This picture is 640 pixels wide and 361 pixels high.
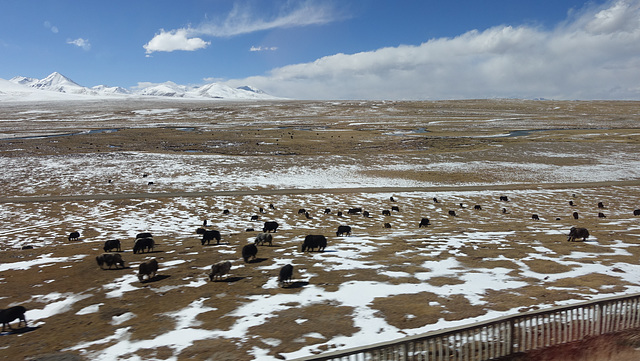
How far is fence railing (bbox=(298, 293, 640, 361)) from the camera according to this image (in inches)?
309

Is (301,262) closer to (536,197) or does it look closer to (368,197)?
(368,197)

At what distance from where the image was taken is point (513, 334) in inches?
340

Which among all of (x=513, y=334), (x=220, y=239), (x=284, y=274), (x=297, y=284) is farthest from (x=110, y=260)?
(x=513, y=334)

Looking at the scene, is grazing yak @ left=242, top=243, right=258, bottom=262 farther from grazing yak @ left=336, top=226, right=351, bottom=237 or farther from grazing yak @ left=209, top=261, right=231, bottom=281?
grazing yak @ left=336, top=226, right=351, bottom=237

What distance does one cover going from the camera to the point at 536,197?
114 ft

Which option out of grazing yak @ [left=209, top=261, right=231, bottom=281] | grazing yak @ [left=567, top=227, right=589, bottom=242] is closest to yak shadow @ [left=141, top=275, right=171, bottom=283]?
grazing yak @ [left=209, top=261, right=231, bottom=281]

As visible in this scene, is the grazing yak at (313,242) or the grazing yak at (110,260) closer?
the grazing yak at (110,260)

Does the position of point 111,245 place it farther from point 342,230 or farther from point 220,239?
A: point 342,230

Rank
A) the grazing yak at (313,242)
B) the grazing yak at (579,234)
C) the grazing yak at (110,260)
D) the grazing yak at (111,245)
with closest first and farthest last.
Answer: the grazing yak at (110,260) < the grazing yak at (313,242) < the grazing yak at (111,245) < the grazing yak at (579,234)

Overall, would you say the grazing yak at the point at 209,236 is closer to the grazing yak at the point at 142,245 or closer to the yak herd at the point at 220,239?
the yak herd at the point at 220,239

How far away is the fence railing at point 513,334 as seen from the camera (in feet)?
25.8

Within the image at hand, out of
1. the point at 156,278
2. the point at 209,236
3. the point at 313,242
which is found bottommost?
the point at 156,278

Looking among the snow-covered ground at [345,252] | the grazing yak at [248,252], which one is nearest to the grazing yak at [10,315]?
the snow-covered ground at [345,252]

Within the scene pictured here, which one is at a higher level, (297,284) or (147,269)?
(147,269)
